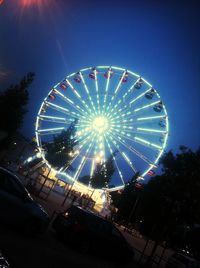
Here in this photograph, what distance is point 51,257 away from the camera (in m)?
8.78

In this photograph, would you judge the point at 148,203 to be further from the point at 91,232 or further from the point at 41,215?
the point at 41,215

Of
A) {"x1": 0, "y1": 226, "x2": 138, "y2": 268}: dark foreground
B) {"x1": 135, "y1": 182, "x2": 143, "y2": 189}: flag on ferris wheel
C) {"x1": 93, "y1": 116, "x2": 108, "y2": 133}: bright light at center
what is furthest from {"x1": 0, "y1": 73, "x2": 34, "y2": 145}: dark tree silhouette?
{"x1": 0, "y1": 226, "x2": 138, "y2": 268}: dark foreground

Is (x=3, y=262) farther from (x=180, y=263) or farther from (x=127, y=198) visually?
(x=127, y=198)

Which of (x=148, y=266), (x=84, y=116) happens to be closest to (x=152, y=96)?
(x=84, y=116)

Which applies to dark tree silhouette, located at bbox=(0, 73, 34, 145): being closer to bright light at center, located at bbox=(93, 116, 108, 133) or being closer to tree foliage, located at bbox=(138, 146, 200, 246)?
bright light at center, located at bbox=(93, 116, 108, 133)

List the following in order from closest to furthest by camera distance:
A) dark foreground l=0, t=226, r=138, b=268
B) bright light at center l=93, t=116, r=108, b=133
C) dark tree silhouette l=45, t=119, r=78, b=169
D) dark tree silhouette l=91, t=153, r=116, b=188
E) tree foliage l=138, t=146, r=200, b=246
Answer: dark foreground l=0, t=226, r=138, b=268 < tree foliage l=138, t=146, r=200, b=246 < dark tree silhouette l=45, t=119, r=78, b=169 < dark tree silhouette l=91, t=153, r=116, b=188 < bright light at center l=93, t=116, r=108, b=133

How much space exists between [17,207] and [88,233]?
3.07 metres

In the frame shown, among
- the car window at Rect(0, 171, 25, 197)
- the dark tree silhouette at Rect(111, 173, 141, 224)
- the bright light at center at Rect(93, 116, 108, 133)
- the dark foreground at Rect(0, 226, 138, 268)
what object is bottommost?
the dark foreground at Rect(0, 226, 138, 268)

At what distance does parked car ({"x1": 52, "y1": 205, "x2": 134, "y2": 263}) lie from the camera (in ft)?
36.6

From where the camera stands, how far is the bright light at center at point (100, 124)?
33719mm

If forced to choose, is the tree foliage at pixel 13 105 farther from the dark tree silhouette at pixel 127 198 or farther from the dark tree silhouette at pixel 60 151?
the dark tree silhouette at pixel 127 198

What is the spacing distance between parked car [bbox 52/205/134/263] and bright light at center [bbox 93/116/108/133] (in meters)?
21.5

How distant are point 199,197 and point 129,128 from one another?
1821 cm

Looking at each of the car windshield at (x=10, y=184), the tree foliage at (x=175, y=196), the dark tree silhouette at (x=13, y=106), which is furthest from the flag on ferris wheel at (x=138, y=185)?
the car windshield at (x=10, y=184)
